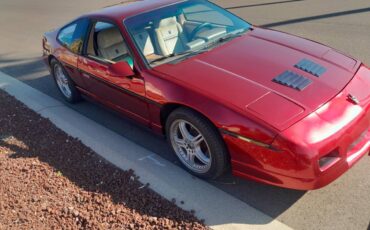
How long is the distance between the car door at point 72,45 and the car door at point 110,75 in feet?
0.49

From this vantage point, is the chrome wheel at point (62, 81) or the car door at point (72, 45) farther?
the chrome wheel at point (62, 81)

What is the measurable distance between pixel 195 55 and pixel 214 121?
1.01 m

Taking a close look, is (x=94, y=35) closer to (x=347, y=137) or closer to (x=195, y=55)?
(x=195, y=55)

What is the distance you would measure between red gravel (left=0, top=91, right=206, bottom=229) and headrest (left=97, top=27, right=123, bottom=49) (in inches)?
47.1

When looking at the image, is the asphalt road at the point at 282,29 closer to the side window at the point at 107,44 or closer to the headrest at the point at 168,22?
the side window at the point at 107,44

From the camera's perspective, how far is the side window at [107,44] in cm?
430

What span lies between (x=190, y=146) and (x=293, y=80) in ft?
3.63

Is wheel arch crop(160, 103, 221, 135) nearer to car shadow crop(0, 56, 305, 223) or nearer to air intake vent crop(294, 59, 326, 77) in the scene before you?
car shadow crop(0, 56, 305, 223)

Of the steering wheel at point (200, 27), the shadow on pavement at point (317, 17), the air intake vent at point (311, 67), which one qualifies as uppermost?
the steering wheel at point (200, 27)

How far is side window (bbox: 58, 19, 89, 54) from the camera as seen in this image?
4.83 meters

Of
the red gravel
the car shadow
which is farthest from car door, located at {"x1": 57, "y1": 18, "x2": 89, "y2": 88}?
the red gravel

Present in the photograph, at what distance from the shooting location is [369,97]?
3.26m

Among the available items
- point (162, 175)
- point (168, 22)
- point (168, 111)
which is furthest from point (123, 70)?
point (162, 175)

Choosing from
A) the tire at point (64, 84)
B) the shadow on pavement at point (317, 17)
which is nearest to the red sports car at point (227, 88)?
the tire at point (64, 84)
